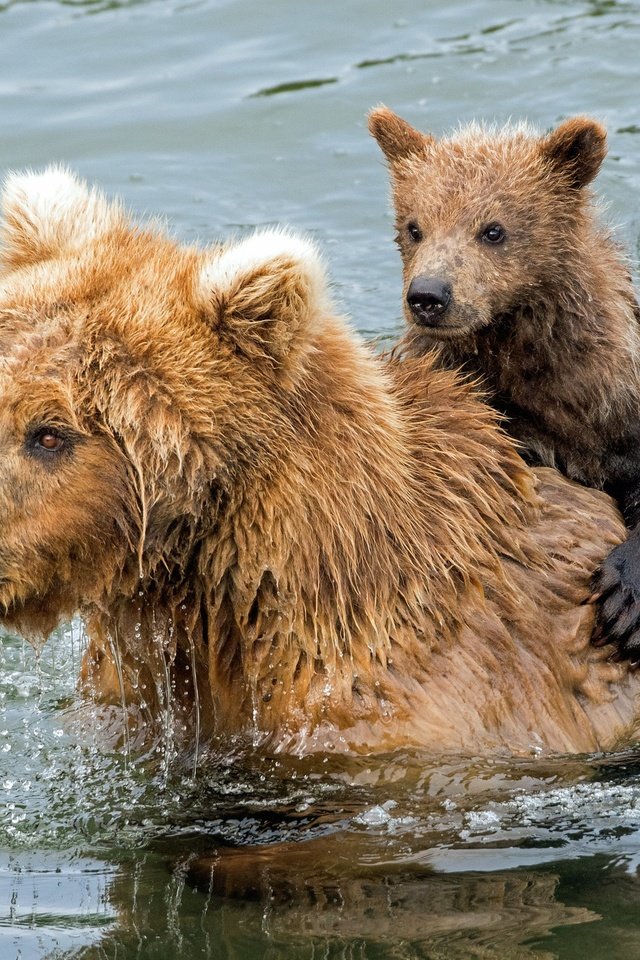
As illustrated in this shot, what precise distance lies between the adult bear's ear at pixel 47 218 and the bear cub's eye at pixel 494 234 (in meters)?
2.28

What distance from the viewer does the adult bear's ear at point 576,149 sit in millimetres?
7855

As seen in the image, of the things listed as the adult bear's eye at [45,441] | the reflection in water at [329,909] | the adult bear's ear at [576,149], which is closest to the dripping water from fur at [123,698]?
the reflection in water at [329,909]

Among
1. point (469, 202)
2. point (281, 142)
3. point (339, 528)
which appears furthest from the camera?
point (281, 142)

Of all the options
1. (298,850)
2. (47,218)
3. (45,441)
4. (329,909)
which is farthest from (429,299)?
(329,909)

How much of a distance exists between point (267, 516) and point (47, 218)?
148 cm

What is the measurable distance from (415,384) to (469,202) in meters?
1.88

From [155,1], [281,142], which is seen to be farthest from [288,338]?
[155,1]

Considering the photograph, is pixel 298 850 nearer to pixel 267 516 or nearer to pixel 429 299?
pixel 267 516

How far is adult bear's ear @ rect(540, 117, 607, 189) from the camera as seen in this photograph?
25.8 ft

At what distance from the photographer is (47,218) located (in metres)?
6.14

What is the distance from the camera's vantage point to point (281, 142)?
1411 cm

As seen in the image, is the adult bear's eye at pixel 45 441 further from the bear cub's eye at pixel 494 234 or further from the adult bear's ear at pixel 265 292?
the bear cub's eye at pixel 494 234

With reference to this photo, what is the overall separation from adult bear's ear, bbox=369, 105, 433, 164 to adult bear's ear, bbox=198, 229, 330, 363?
3.09 metres

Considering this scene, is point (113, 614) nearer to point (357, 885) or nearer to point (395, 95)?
point (357, 885)
